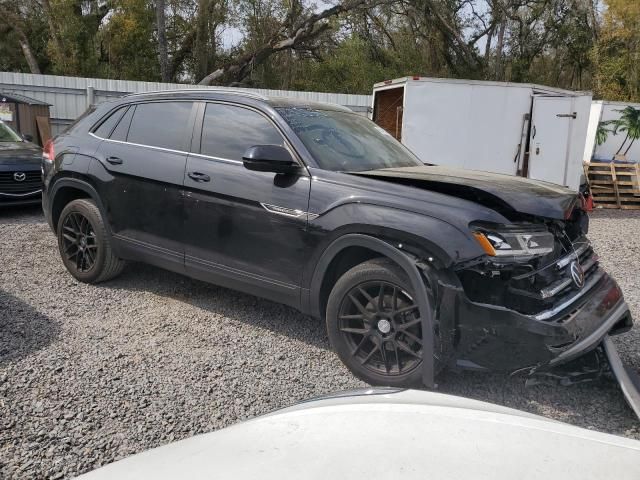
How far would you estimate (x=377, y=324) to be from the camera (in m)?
3.24

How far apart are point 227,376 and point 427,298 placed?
1.38 meters

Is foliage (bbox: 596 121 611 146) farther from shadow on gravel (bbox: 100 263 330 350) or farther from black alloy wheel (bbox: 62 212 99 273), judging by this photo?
black alloy wheel (bbox: 62 212 99 273)

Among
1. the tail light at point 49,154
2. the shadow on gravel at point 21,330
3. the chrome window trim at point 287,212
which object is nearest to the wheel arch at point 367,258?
the chrome window trim at point 287,212

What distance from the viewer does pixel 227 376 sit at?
339 cm

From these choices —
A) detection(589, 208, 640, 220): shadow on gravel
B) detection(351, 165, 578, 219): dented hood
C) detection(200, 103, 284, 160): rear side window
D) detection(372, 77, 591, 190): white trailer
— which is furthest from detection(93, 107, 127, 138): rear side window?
detection(589, 208, 640, 220): shadow on gravel

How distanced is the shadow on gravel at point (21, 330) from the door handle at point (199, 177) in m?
1.51

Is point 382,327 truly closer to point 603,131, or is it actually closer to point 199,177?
point 199,177

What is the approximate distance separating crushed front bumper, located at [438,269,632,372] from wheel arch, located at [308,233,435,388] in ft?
0.36

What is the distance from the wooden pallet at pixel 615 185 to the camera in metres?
12.2

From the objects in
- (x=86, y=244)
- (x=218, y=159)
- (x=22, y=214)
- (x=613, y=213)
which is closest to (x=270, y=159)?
(x=218, y=159)

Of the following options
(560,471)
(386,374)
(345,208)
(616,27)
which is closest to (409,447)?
(560,471)

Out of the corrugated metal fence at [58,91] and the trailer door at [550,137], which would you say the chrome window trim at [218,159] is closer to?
the trailer door at [550,137]

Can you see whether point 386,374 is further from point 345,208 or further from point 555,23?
point 555,23

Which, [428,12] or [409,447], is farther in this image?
[428,12]
